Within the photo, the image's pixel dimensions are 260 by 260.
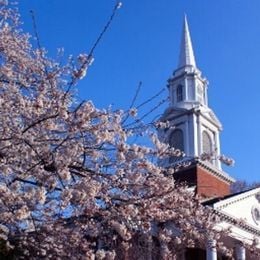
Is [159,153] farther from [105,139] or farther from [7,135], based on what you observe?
[7,135]

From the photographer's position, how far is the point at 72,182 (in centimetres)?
841

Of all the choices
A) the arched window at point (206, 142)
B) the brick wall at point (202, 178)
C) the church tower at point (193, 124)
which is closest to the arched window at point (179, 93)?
the church tower at point (193, 124)

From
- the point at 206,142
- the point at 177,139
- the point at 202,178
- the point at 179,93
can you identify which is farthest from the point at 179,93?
the point at 202,178

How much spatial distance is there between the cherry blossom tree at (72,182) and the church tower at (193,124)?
803 inches

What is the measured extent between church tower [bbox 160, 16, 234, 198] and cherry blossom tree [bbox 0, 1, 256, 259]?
2039 cm

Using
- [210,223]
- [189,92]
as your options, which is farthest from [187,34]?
[210,223]

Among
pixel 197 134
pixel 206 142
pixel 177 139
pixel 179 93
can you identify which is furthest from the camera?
pixel 179 93

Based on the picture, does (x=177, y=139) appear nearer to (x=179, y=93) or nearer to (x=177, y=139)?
(x=177, y=139)

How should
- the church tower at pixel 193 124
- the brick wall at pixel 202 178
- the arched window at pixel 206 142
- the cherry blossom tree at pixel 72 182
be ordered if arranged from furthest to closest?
the arched window at pixel 206 142, the church tower at pixel 193 124, the brick wall at pixel 202 178, the cherry blossom tree at pixel 72 182

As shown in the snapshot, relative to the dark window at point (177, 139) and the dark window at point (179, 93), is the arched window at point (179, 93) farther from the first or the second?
the dark window at point (177, 139)

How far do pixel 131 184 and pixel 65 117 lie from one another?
5.79 feet

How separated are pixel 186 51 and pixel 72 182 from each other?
27.5 m

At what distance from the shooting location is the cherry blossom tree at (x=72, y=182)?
7.92m

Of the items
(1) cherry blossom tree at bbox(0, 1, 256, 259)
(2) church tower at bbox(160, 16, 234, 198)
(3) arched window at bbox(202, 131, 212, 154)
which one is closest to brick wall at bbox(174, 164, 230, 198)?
(2) church tower at bbox(160, 16, 234, 198)
